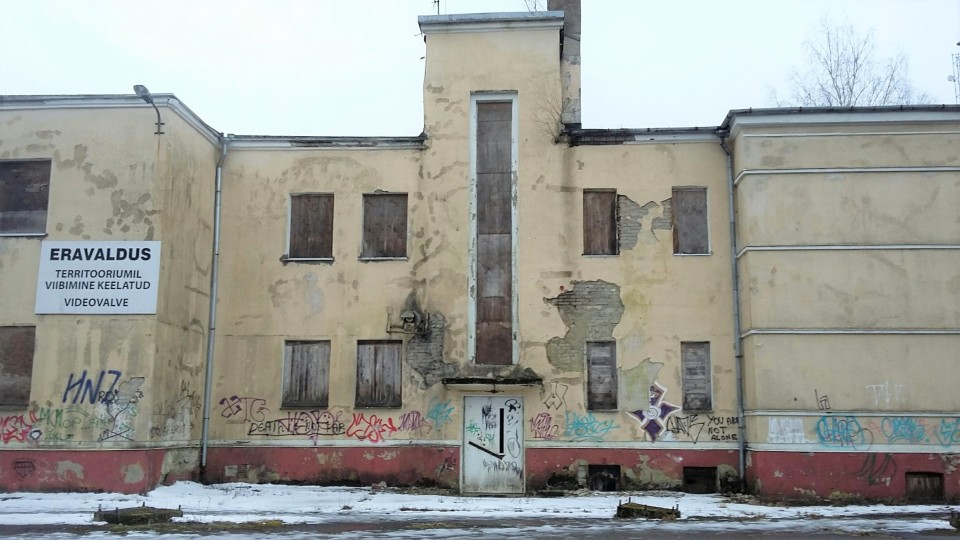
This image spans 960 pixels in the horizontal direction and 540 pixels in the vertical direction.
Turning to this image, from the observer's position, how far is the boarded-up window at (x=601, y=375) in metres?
19.5

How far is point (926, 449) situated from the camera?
1750cm

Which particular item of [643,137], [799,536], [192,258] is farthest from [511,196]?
[799,536]

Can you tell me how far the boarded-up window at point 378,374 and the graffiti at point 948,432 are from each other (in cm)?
1140

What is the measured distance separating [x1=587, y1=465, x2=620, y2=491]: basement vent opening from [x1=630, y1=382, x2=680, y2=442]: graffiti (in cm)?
110

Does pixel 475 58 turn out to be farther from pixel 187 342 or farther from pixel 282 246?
pixel 187 342

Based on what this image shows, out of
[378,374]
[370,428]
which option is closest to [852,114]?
[378,374]

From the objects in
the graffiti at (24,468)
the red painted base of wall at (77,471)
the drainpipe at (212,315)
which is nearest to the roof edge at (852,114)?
the drainpipe at (212,315)

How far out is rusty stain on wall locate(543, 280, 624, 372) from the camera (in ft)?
64.3

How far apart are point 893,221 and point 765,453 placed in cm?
565

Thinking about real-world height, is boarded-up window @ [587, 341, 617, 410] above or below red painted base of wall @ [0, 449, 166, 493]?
above

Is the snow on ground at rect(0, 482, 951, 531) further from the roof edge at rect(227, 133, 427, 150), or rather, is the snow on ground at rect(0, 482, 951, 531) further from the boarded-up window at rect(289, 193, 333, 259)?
the roof edge at rect(227, 133, 427, 150)

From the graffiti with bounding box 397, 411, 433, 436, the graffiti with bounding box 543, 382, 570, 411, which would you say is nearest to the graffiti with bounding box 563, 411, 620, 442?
the graffiti with bounding box 543, 382, 570, 411

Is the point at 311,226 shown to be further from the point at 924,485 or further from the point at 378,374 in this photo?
the point at 924,485

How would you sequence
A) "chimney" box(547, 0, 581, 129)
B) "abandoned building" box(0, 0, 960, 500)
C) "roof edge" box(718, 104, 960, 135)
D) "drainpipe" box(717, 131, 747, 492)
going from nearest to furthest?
"abandoned building" box(0, 0, 960, 500) → "roof edge" box(718, 104, 960, 135) → "drainpipe" box(717, 131, 747, 492) → "chimney" box(547, 0, 581, 129)
